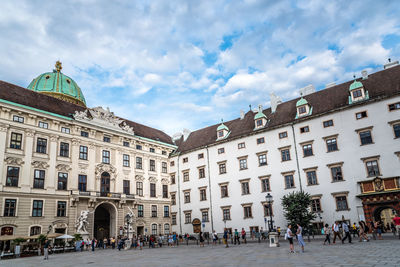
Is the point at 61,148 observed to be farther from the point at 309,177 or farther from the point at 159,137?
the point at 309,177

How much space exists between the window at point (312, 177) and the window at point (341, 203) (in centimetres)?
297

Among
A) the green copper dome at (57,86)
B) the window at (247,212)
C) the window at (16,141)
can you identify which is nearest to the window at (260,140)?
the window at (247,212)

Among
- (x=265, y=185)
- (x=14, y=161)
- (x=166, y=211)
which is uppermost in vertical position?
(x=14, y=161)

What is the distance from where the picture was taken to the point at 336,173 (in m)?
34.3

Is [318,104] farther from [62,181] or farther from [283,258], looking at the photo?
[62,181]

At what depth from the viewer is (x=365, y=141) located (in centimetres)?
3303

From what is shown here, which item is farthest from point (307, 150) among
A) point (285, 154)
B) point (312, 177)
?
point (312, 177)

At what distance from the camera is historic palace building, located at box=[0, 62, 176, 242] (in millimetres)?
31891

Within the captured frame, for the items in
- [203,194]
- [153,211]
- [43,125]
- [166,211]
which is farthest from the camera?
[166,211]

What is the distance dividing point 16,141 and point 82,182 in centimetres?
865

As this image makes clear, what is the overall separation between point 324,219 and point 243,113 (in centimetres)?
2013

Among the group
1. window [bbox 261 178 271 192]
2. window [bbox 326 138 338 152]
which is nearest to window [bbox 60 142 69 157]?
window [bbox 261 178 271 192]

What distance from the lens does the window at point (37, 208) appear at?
3244 cm

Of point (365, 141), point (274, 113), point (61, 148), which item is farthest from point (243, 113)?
point (61, 148)
